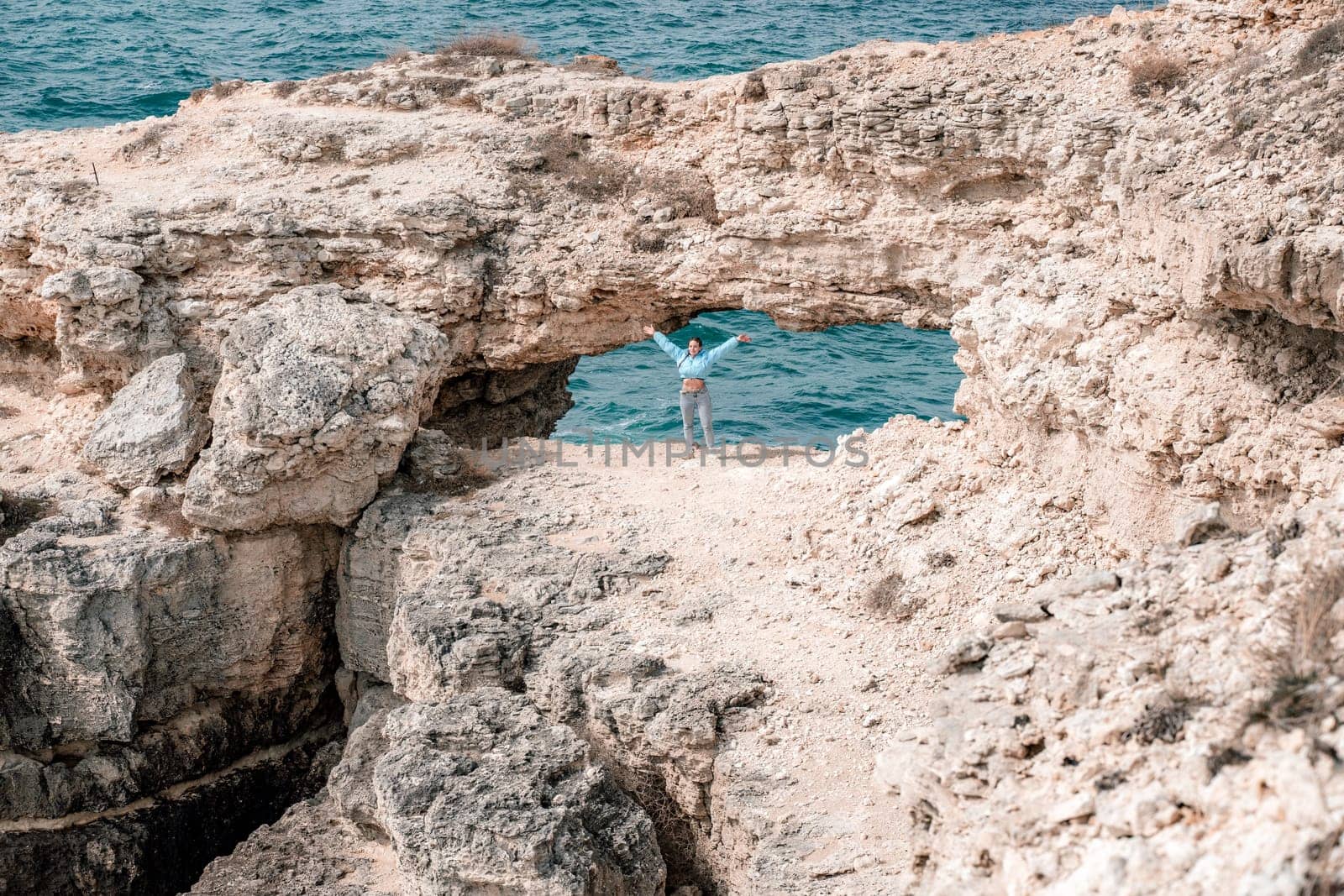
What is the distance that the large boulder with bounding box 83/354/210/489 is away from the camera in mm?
15438

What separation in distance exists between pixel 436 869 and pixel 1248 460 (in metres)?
6.83

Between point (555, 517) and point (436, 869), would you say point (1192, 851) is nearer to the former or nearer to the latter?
point (436, 869)

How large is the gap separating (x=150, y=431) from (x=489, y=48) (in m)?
7.69

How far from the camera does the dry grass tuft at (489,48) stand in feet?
65.0

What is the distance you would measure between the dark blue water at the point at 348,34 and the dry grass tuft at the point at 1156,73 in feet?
70.0

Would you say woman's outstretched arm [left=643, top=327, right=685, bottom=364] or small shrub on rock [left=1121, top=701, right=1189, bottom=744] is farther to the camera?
woman's outstretched arm [left=643, top=327, right=685, bottom=364]

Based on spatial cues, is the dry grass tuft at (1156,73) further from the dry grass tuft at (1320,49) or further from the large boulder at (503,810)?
the large boulder at (503,810)

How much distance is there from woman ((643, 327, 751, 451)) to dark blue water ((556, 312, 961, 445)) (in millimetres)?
9461

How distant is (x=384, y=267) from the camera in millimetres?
16562

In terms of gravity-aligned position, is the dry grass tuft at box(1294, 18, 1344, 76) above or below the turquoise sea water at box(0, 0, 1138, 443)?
above

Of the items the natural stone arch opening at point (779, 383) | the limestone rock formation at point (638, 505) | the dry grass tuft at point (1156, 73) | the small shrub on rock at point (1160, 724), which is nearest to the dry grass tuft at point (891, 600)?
the limestone rock formation at point (638, 505)

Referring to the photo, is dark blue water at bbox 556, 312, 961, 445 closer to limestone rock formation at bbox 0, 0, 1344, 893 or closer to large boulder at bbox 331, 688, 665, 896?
limestone rock formation at bbox 0, 0, 1344, 893

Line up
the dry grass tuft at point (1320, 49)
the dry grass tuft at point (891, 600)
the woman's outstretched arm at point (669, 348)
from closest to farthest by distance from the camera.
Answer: the dry grass tuft at point (1320, 49), the dry grass tuft at point (891, 600), the woman's outstretched arm at point (669, 348)

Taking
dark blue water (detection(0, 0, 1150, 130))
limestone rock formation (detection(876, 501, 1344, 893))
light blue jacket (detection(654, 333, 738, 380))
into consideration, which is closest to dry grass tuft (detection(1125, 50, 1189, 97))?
light blue jacket (detection(654, 333, 738, 380))
